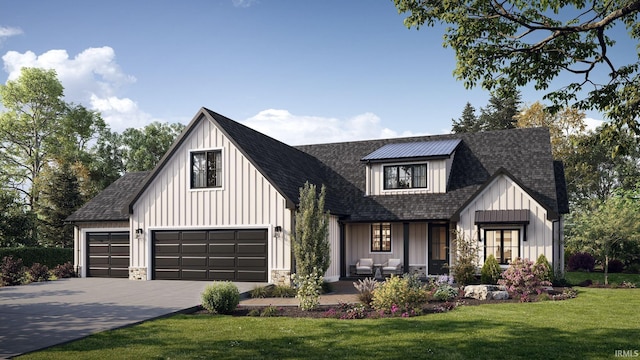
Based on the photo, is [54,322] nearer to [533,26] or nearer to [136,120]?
[533,26]

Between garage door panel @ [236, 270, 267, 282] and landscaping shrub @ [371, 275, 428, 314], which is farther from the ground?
landscaping shrub @ [371, 275, 428, 314]

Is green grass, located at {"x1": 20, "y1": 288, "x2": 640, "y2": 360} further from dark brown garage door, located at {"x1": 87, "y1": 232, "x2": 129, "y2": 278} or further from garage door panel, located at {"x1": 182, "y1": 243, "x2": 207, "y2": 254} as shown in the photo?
dark brown garage door, located at {"x1": 87, "y1": 232, "x2": 129, "y2": 278}

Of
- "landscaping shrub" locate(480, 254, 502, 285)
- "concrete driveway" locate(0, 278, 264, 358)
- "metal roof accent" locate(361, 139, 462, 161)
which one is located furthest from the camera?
"metal roof accent" locate(361, 139, 462, 161)

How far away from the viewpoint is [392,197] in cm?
2527

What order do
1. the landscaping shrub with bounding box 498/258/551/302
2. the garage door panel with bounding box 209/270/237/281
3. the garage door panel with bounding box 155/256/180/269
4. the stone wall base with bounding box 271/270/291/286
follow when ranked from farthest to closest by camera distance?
the garage door panel with bounding box 155/256/180/269, the garage door panel with bounding box 209/270/237/281, the stone wall base with bounding box 271/270/291/286, the landscaping shrub with bounding box 498/258/551/302

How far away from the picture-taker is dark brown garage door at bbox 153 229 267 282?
2095cm

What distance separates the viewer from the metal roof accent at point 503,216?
2095 centimetres

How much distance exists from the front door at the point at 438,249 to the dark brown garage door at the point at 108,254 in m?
14.5

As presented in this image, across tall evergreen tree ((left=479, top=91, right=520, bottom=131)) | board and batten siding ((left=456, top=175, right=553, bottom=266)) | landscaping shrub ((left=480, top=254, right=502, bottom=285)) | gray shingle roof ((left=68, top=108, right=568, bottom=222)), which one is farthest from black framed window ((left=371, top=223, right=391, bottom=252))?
tall evergreen tree ((left=479, top=91, right=520, bottom=131))

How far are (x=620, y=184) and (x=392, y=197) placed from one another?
36022 millimetres

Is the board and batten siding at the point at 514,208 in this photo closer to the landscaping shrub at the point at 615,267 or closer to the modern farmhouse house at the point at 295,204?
the modern farmhouse house at the point at 295,204

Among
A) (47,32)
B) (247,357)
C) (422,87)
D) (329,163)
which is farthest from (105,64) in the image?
(247,357)

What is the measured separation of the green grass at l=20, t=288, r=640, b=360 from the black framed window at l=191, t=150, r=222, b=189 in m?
8.88

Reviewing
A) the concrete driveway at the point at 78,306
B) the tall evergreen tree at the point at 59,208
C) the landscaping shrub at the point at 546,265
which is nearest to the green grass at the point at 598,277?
the landscaping shrub at the point at 546,265
